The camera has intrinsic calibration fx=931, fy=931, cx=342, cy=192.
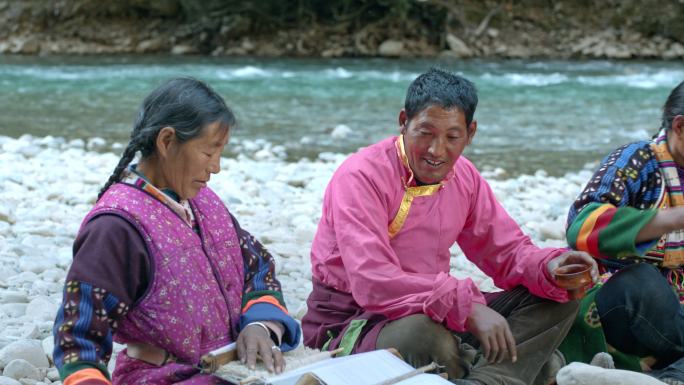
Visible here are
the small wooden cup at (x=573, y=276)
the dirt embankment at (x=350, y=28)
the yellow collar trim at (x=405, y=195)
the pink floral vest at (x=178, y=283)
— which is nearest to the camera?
the pink floral vest at (x=178, y=283)

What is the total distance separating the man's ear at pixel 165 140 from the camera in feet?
6.68

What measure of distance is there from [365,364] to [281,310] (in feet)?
0.98

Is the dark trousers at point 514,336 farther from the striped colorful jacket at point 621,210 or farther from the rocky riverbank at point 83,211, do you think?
the rocky riverbank at point 83,211

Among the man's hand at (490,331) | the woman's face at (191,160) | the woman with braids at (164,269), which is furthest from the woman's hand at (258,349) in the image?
the man's hand at (490,331)

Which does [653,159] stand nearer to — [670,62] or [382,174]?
[382,174]

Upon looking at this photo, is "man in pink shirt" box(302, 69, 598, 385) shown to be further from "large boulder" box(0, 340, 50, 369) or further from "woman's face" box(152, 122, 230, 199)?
"large boulder" box(0, 340, 50, 369)

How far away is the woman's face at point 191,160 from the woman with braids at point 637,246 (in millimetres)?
1146

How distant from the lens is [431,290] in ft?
7.75

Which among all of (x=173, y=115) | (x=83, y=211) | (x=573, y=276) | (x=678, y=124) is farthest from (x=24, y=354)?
(x=83, y=211)

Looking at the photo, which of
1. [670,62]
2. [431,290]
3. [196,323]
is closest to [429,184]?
[431,290]

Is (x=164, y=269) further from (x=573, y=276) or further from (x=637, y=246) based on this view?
(x=637, y=246)

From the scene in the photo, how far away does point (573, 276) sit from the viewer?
8.02 ft

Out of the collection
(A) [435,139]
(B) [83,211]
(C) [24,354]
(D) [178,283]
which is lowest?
(B) [83,211]

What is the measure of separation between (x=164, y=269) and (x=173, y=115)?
338 mm
